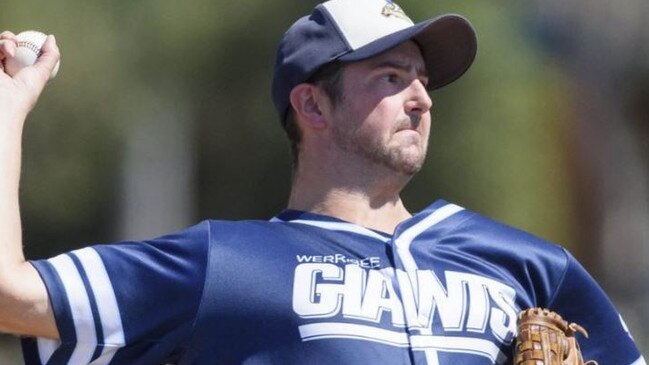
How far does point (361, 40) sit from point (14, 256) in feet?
3.64

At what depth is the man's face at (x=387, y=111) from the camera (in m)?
3.92

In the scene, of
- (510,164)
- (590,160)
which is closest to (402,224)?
(510,164)

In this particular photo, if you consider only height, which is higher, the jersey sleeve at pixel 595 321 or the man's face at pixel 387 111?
the man's face at pixel 387 111

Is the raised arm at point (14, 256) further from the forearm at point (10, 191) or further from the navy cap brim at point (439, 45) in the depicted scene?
the navy cap brim at point (439, 45)

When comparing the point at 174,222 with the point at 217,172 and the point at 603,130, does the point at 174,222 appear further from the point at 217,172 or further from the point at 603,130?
the point at 603,130

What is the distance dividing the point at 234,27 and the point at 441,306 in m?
13.1

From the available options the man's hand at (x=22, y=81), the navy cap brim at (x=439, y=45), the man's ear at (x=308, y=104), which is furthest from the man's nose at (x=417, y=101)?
A: the man's hand at (x=22, y=81)

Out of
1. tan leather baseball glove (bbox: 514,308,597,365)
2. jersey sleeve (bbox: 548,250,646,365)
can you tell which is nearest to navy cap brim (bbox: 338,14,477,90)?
jersey sleeve (bbox: 548,250,646,365)

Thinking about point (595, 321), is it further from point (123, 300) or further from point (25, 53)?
point (25, 53)

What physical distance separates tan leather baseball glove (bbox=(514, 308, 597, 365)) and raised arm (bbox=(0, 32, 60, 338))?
1074 mm

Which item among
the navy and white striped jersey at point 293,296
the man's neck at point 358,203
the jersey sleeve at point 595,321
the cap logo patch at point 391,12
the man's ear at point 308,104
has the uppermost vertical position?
the cap logo patch at point 391,12

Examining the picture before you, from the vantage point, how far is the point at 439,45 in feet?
13.7

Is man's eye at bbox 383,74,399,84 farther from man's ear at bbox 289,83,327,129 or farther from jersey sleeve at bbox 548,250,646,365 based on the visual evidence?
jersey sleeve at bbox 548,250,646,365

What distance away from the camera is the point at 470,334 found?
368 cm
